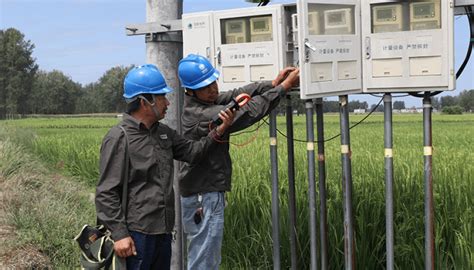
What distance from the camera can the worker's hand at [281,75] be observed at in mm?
3568

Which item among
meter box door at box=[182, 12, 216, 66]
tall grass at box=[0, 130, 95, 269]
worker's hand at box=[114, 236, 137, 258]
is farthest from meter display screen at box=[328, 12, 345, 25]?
tall grass at box=[0, 130, 95, 269]

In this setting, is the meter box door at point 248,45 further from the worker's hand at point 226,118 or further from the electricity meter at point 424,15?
the electricity meter at point 424,15

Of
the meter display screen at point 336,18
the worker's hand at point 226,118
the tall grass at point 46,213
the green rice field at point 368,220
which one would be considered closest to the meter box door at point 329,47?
the meter display screen at point 336,18

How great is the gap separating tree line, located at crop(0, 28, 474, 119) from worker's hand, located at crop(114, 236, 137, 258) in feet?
176

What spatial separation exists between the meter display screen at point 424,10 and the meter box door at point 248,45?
0.82 metres

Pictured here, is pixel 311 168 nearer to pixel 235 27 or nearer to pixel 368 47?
pixel 368 47

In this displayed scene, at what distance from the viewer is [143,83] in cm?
327

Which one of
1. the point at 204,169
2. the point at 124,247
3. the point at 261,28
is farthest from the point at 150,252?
the point at 261,28

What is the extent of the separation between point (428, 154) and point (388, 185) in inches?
11.8

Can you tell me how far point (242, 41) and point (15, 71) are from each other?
2434 inches

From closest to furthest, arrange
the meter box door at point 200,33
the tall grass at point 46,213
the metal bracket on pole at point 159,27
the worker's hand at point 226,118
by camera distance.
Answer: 1. the worker's hand at point 226,118
2. the meter box door at point 200,33
3. the metal bracket on pole at point 159,27
4. the tall grass at point 46,213

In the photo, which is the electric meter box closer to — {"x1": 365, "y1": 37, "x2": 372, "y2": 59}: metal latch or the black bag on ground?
{"x1": 365, "y1": 37, "x2": 372, "y2": 59}: metal latch

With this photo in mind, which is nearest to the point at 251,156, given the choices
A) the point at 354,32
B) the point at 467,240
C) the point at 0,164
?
the point at 0,164

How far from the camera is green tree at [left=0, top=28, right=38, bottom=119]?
58656 millimetres
